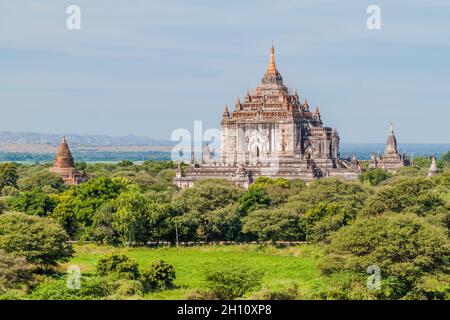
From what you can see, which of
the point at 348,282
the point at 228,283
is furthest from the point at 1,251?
the point at 348,282

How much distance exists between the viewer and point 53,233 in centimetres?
5934

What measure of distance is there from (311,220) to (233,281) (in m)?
27.2

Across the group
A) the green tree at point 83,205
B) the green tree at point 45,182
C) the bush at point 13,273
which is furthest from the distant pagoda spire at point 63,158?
the bush at point 13,273

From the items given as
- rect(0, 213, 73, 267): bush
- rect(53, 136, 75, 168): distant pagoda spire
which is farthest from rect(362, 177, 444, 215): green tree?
rect(53, 136, 75, 168): distant pagoda spire

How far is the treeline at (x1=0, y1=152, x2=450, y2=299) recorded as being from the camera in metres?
51.3

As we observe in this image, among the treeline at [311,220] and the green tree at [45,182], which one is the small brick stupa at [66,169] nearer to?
the green tree at [45,182]

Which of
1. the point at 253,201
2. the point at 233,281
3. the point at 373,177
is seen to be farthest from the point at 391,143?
the point at 233,281

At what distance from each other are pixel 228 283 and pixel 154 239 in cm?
2721

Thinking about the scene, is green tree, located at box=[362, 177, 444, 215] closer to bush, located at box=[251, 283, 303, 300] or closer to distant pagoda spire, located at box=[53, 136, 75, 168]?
bush, located at box=[251, 283, 303, 300]

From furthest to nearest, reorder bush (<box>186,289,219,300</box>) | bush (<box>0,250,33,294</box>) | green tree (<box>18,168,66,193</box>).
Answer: green tree (<box>18,168,66,193</box>), bush (<box>0,250,33,294</box>), bush (<box>186,289,219,300</box>)

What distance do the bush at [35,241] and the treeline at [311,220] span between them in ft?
45.4

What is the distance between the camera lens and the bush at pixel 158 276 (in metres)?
54.2

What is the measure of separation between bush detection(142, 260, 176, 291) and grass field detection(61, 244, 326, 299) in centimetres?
59
